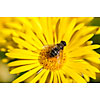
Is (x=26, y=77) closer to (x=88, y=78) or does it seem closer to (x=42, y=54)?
(x=42, y=54)

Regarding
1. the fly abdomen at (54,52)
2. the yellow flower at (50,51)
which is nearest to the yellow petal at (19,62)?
the yellow flower at (50,51)

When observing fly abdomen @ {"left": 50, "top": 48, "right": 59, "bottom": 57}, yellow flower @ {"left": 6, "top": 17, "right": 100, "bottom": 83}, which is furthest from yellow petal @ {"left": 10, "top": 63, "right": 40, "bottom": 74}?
fly abdomen @ {"left": 50, "top": 48, "right": 59, "bottom": 57}

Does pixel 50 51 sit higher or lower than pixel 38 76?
higher

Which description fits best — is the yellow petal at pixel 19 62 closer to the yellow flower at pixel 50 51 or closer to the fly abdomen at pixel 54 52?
the yellow flower at pixel 50 51

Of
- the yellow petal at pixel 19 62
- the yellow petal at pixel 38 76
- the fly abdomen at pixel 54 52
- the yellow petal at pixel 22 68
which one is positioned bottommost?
the yellow petal at pixel 38 76

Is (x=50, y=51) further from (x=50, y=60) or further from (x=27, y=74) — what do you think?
(x=27, y=74)

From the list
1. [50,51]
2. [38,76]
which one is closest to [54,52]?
[50,51]
